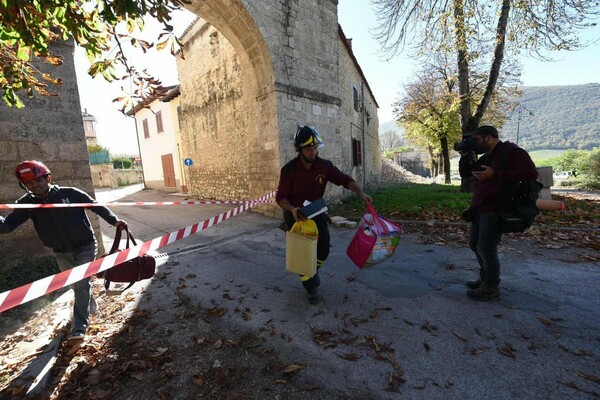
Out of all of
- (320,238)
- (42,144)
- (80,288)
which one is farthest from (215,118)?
(320,238)

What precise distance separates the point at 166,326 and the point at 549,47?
39.7 ft

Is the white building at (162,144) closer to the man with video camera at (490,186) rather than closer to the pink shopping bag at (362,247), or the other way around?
the pink shopping bag at (362,247)

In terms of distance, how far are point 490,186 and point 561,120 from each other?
626ft

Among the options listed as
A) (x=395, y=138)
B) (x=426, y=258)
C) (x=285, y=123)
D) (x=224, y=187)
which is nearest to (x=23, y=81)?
(x=426, y=258)

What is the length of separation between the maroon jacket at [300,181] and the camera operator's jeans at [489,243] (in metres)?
1.44

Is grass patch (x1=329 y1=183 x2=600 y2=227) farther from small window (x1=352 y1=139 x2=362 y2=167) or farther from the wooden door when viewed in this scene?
the wooden door

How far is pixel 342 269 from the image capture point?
4.09 m

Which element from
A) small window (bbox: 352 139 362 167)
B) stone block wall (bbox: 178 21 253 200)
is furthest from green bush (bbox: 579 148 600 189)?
stone block wall (bbox: 178 21 253 200)

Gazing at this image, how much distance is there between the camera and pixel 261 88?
7891 mm

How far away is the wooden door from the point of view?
1794 cm

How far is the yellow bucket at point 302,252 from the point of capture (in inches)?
108

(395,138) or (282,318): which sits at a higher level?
(395,138)

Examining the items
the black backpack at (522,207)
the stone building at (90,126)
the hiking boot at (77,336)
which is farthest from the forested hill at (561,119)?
the hiking boot at (77,336)

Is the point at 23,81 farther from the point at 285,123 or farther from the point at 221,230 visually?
the point at 285,123
